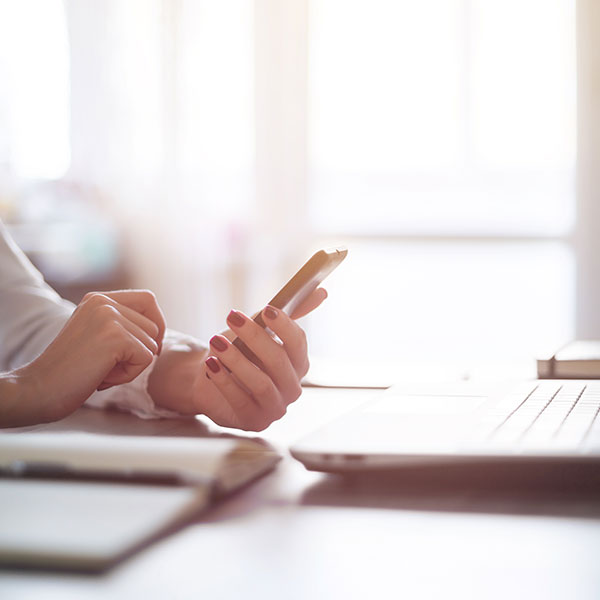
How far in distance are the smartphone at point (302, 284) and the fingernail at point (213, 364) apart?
0.08 feet

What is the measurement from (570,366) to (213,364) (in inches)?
16.1

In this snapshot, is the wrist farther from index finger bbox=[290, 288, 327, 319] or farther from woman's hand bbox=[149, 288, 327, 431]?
index finger bbox=[290, 288, 327, 319]

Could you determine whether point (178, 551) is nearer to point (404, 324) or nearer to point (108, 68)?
point (404, 324)

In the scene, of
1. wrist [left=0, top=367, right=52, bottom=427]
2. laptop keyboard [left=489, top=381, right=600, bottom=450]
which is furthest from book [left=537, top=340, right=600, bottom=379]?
wrist [left=0, top=367, right=52, bottom=427]

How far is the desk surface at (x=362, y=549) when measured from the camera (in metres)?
0.36

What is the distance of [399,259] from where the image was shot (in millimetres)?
3414

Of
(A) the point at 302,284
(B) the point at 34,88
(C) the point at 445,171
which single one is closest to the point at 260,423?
(A) the point at 302,284

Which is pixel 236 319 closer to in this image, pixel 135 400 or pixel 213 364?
pixel 213 364

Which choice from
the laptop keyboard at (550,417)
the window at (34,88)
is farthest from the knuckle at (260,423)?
the window at (34,88)

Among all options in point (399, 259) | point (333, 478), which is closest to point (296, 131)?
point (399, 259)

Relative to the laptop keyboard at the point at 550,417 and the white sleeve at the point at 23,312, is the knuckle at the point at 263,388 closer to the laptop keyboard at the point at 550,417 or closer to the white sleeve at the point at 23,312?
the laptop keyboard at the point at 550,417

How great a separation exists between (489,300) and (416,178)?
1.76 ft

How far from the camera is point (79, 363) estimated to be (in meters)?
0.80

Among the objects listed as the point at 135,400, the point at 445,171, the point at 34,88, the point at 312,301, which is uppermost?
the point at 34,88
